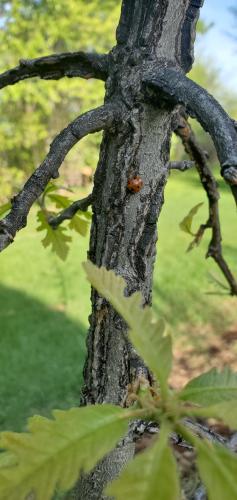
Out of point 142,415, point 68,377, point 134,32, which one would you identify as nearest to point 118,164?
point 134,32

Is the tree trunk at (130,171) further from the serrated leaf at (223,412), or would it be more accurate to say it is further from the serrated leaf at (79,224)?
the serrated leaf at (223,412)

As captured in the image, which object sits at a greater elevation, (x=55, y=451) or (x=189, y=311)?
(x=189, y=311)

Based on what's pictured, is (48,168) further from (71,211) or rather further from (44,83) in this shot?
(44,83)

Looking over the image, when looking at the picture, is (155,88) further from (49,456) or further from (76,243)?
(76,243)

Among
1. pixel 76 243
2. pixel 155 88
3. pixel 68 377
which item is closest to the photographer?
pixel 155 88

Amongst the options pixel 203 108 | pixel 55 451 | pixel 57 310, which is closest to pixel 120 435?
pixel 55 451

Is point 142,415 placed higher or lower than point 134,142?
lower
